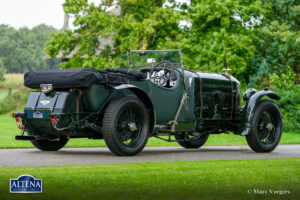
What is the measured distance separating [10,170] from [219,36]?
23.3 metres

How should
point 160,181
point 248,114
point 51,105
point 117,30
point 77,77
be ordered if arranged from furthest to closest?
point 117,30, point 248,114, point 51,105, point 77,77, point 160,181

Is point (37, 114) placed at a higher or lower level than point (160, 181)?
higher

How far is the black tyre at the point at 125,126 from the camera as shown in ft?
28.9

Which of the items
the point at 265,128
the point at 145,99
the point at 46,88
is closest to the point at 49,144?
the point at 46,88

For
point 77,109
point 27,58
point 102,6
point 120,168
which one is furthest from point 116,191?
point 27,58

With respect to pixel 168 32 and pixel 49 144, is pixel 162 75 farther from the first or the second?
pixel 168 32

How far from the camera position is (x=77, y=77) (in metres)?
8.79

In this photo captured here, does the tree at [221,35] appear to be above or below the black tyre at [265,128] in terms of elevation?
above

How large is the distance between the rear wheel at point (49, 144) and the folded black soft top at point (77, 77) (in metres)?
1.36

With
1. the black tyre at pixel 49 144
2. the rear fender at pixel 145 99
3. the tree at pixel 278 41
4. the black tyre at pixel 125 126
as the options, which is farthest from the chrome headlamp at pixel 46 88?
the tree at pixel 278 41

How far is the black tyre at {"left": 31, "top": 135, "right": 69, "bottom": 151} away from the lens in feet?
33.8

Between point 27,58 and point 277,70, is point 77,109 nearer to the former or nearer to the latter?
point 277,70

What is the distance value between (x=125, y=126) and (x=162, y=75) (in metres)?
1.96

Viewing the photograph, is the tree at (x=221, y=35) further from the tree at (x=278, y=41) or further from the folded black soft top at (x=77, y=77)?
the folded black soft top at (x=77, y=77)
